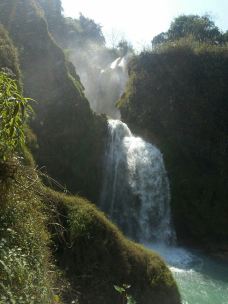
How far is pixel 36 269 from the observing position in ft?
18.7

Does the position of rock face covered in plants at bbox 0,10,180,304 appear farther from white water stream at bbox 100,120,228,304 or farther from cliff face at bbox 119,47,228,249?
cliff face at bbox 119,47,228,249

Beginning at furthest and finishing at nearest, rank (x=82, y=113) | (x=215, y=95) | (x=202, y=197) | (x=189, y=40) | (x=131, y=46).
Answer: (x=131, y=46) → (x=189, y=40) → (x=215, y=95) → (x=202, y=197) → (x=82, y=113)

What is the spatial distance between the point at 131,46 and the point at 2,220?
5333 centimetres

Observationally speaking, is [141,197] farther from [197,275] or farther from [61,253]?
[61,253]

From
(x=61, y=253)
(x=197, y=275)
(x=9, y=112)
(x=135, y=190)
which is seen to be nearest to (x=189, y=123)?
(x=135, y=190)

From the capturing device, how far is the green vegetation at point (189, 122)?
22609mm

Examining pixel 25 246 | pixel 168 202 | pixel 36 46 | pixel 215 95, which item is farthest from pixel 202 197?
pixel 25 246

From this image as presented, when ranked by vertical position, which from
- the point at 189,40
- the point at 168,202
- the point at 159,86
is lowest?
the point at 168,202

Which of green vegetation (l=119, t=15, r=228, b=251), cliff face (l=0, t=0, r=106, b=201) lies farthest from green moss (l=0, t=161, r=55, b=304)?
green vegetation (l=119, t=15, r=228, b=251)

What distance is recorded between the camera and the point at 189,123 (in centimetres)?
2622

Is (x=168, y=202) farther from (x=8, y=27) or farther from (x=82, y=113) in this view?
(x=8, y=27)

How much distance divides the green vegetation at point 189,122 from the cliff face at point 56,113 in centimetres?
495

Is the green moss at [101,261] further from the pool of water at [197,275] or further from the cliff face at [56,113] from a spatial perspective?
the cliff face at [56,113]

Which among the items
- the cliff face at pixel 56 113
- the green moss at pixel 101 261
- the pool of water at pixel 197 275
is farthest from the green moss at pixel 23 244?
the cliff face at pixel 56 113
